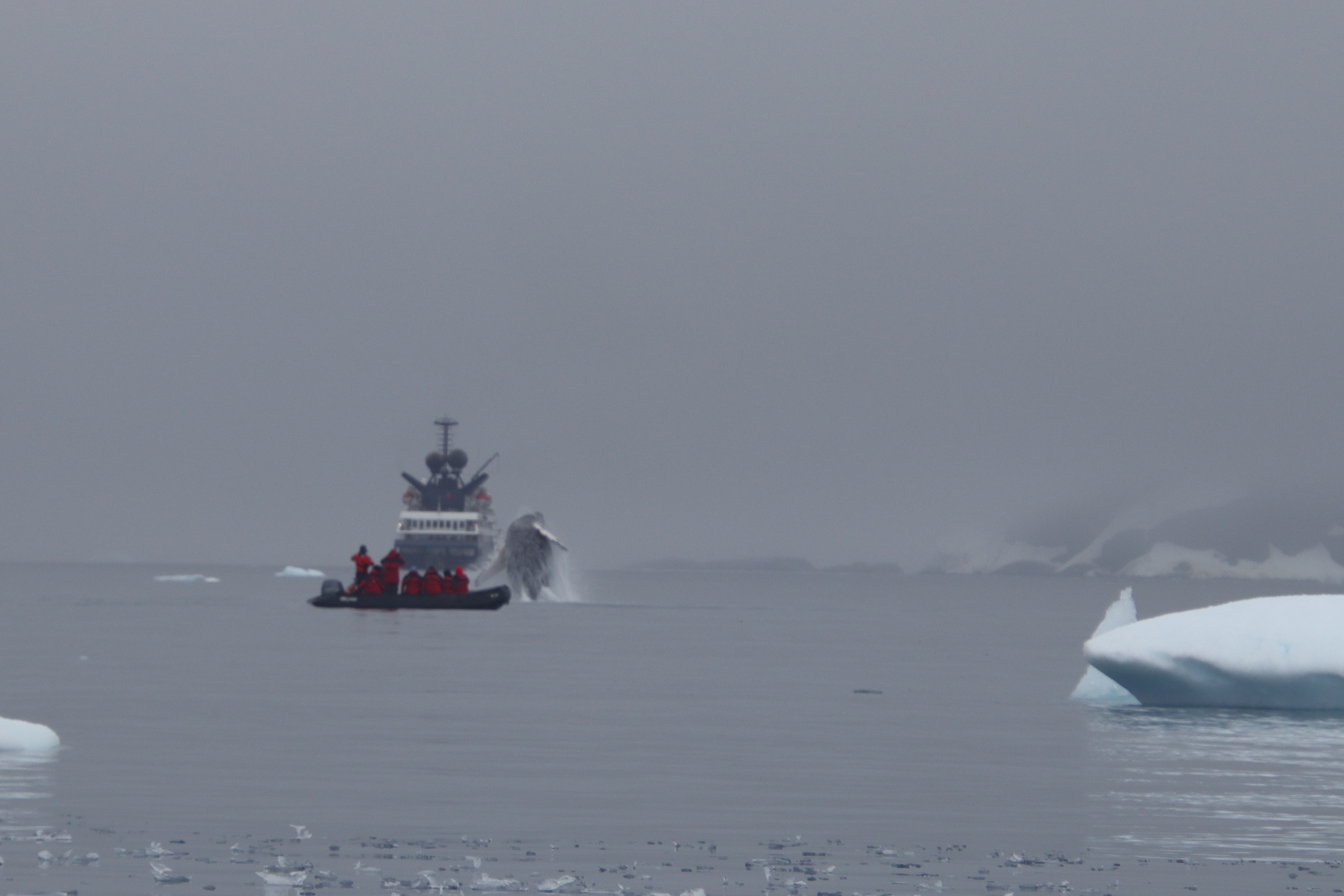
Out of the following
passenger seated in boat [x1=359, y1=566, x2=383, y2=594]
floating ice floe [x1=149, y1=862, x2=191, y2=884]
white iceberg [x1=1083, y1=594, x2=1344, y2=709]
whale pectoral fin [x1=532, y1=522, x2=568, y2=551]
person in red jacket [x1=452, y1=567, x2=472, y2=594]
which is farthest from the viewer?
whale pectoral fin [x1=532, y1=522, x2=568, y2=551]

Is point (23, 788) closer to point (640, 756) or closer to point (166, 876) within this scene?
point (166, 876)

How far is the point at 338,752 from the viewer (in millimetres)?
24828

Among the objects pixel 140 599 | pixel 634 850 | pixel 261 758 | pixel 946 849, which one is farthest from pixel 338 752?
pixel 140 599

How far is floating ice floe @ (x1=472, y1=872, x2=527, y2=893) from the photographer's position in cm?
1428

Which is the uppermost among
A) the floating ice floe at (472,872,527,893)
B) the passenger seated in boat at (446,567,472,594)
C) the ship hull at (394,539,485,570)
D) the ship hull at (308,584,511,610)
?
the ship hull at (394,539,485,570)

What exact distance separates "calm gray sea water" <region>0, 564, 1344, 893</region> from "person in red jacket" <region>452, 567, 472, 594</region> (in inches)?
Answer: 1219

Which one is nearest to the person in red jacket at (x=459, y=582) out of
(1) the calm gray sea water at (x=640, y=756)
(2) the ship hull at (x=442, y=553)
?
(1) the calm gray sea water at (x=640, y=756)

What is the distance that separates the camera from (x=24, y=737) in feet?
76.1

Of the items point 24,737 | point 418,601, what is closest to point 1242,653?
point 24,737

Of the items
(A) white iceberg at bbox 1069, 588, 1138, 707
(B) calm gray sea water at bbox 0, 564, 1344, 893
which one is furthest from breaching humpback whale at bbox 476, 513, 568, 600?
(A) white iceberg at bbox 1069, 588, 1138, 707

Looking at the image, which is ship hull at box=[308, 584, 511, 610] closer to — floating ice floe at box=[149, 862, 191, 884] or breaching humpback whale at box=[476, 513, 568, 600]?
breaching humpback whale at box=[476, 513, 568, 600]

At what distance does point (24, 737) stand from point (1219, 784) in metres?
15.5

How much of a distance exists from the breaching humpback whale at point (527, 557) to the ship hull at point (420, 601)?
976 cm

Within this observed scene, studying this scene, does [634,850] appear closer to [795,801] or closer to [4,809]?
[795,801]
